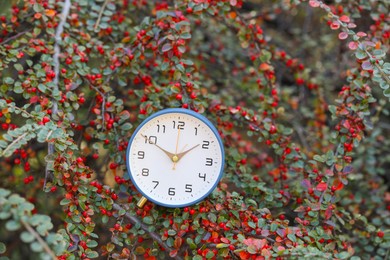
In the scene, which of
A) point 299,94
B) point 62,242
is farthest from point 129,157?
point 299,94

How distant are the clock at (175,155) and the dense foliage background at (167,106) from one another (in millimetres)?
77

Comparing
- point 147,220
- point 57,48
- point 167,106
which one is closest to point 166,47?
point 167,106

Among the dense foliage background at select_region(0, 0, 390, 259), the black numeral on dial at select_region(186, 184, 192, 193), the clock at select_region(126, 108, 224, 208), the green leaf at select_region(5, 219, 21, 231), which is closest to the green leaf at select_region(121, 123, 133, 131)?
the dense foliage background at select_region(0, 0, 390, 259)

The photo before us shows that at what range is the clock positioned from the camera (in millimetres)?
1590

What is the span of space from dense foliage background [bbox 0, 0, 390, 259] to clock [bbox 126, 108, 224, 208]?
8 centimetres

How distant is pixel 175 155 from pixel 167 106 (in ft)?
1.15

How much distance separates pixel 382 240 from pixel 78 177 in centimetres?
98

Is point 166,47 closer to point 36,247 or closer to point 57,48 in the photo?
point 57,48

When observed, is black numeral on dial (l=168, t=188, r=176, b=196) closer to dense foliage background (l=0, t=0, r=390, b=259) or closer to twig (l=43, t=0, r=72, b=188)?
dense foliage background (l=0, t=0, r=390, b=259)

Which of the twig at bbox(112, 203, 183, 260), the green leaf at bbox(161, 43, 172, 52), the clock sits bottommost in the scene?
the twig at bbox(112, 203, 183, 260)

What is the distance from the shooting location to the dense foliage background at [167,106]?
1559 mm

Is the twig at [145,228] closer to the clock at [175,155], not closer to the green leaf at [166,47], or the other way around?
the clock at [175,155]

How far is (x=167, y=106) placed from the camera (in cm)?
190

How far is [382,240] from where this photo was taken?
1.83 m
